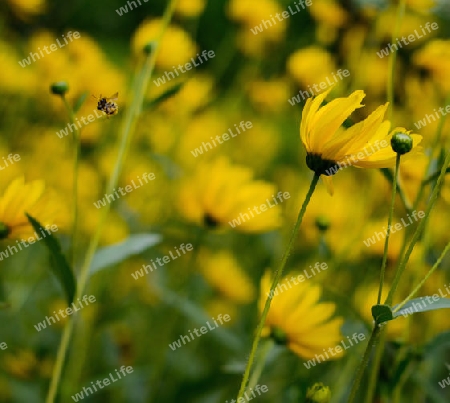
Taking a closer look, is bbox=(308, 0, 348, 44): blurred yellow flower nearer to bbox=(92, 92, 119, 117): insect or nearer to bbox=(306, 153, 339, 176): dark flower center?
bbox=(92, 92, 119, 117): insect

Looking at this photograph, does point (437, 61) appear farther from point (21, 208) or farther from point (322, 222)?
point (21, 208)

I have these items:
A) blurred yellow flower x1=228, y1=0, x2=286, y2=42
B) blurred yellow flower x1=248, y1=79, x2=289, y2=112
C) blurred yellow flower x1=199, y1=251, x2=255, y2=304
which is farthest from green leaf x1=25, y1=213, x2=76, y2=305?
blurred yellow flower x1=248, y1=79, x2=289, y2=112

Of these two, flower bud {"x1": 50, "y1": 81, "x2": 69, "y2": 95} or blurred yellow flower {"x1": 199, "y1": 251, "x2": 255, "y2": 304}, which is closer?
flower bud {"x1": 50, "y1": 81, "x2": 69, "y2": 95}

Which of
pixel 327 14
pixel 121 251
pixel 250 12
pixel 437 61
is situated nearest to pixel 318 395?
pixel 121 251

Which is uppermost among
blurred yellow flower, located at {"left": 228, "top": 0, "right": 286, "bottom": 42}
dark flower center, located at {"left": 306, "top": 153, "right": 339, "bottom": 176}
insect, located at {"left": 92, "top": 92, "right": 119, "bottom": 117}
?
blurred yellow flower, located at {"left": 228, "top": 0, "right": 286, "bottom": 42}

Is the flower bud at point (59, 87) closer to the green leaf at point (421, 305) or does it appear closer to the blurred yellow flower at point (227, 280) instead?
the green leaf at point (421, 305)
